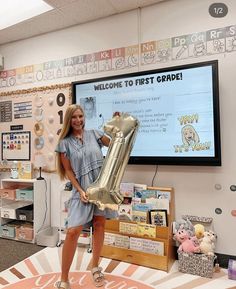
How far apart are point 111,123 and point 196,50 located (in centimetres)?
135

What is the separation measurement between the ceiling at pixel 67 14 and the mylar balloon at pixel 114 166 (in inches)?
62.2

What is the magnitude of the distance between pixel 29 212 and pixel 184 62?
7.46 feet

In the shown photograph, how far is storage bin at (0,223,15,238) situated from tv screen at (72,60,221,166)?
1545 millimetres

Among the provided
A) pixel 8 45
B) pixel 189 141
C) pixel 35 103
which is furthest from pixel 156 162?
pixel 8 45

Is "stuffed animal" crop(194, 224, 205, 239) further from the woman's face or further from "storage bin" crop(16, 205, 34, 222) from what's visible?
"storage bin" crop(16, 205, 34, 222)

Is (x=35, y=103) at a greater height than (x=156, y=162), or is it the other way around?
(x=35, y=103)

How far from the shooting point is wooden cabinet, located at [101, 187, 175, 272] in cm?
213

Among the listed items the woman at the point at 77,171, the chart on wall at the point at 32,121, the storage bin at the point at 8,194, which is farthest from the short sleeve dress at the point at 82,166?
the storage bin at the point at 8,194

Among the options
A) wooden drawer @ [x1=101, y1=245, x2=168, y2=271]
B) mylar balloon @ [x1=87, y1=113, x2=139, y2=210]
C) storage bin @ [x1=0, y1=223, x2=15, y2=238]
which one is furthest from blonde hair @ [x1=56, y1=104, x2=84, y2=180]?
storage bin @ [x1=0, y1=223, x2=15, y2=238]

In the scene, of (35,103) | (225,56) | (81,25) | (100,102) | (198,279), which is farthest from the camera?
(35,103)

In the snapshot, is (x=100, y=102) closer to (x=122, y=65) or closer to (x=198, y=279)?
(x=122, y=65)

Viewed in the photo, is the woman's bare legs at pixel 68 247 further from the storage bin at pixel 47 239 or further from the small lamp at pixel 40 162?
the small lamp at pixel 40 162

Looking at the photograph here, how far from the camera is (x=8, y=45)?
332cm

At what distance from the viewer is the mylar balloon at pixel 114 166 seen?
123 centimetres
